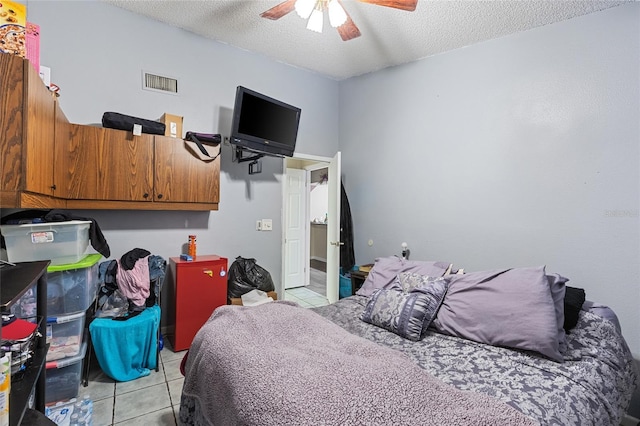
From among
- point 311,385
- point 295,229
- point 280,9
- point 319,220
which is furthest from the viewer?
point 319,220

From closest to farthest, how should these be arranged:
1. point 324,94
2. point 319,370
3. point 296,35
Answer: point 319,370 → point 296,35 → point 324,94

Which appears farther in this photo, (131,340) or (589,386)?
(131,340)

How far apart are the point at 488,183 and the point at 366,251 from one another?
1583mm

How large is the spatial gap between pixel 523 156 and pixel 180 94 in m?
3.23

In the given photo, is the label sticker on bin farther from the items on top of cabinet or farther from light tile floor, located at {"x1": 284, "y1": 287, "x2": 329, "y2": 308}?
light tile floor, located at {"x1": 284, "y1": 287, "x2": 329, "y2": 308}

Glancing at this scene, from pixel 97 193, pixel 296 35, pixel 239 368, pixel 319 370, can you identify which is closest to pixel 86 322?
pixel 97 193

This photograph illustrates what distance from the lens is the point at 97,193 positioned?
239 cm

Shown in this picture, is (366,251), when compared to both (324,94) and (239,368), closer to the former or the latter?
(324,94)

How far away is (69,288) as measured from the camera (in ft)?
6.64

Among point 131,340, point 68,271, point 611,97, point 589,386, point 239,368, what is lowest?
point 131,340

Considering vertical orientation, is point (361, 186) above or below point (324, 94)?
below

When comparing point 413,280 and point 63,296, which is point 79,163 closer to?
point 63,296

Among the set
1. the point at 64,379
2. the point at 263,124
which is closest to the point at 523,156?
the point at 263,124

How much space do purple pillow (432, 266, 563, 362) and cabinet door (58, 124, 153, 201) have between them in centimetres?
263
